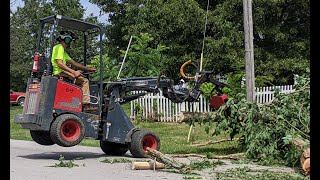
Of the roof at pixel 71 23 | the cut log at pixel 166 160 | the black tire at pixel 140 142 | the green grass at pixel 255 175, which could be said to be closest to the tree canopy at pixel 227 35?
the roof at pixel 71 23

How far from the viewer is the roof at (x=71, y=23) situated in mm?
10445

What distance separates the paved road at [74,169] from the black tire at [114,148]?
6.0 inches

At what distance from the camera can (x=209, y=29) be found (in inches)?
1051

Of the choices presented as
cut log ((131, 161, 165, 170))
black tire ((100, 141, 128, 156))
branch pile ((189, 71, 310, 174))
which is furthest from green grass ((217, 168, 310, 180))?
black tire ((100, 141, 128, 156))

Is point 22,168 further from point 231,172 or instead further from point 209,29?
point 209,29

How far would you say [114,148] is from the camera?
459 inches

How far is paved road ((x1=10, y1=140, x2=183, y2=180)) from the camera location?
8.28 m

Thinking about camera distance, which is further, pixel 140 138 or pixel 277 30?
pixel 277 30

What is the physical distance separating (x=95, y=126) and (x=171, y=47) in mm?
16872

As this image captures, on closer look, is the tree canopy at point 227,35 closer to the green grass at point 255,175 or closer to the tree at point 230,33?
the tree at point 230,33

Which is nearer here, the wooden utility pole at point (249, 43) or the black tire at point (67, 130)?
the black tire at point (67, 130)

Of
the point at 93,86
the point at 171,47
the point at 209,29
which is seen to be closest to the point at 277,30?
the point at 209,29

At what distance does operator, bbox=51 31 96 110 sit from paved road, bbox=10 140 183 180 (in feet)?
4.46

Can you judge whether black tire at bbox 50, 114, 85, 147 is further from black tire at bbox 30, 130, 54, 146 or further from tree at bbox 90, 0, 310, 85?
tree at bbox 90, 0, 310, 85
